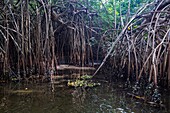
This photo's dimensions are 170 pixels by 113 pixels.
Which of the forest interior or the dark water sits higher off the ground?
the forest interior

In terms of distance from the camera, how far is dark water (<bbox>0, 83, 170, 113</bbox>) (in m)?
2.35

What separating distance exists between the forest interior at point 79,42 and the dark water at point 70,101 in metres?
0.19

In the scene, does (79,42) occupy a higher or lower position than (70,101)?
higher

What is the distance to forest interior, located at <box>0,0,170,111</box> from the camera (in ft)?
9.89

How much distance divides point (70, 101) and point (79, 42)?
117 inches

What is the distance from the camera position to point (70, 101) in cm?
268

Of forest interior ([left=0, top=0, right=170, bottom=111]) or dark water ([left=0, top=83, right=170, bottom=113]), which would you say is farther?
forest interior ([left=0, top=0, right=170, bottom=111])

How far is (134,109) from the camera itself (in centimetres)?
234

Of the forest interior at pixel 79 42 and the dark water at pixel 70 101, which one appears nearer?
the dark water at pixel 70 101

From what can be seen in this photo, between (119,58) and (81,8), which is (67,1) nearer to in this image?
(81,8)

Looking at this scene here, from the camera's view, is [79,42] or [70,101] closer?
[70,101]

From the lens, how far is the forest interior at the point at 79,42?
3.02 metres

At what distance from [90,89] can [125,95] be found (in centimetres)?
60

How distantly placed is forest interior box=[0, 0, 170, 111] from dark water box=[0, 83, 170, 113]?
0.19 m
